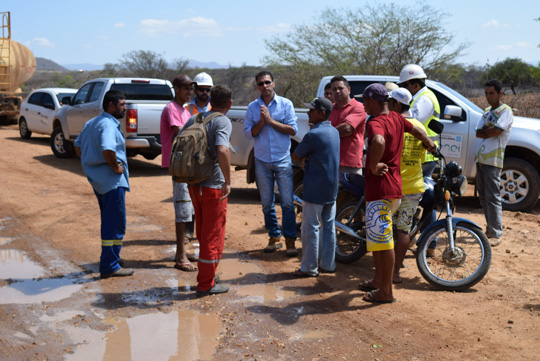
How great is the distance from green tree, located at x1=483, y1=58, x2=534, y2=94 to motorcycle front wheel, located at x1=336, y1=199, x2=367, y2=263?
79.2 ft

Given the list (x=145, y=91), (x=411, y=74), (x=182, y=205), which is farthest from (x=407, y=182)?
(x=145, y=91)

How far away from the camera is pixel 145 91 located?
13.8m

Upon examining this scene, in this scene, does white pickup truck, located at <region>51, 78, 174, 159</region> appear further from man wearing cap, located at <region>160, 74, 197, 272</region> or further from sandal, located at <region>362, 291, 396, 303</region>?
sandal, located at <region>362, 291, 396, 303</region>

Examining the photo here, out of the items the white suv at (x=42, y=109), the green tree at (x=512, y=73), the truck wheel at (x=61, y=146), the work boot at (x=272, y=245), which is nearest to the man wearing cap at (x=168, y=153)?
the work boot at (x=272, y=245)

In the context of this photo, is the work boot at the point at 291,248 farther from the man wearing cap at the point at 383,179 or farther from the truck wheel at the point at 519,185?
the truck wheel at the point at 519,185

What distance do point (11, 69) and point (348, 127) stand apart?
2028 centimetres

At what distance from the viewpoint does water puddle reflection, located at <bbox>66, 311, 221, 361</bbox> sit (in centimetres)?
446

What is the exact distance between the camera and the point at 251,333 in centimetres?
486

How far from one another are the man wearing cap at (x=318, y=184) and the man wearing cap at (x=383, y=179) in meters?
0.71

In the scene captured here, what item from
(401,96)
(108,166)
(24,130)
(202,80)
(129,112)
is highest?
(202,80)

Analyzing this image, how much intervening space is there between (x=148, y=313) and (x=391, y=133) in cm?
263

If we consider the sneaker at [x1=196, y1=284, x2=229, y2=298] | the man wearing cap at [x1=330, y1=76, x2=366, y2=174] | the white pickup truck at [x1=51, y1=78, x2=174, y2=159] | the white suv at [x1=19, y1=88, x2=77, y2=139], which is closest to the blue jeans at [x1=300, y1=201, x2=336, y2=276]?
the man wearing cap at [x1=330, y1=76, x2=366, y2=174]

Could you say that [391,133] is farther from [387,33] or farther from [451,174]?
[387,33]

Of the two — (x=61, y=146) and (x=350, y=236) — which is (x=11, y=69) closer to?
(x=61, y=146)
